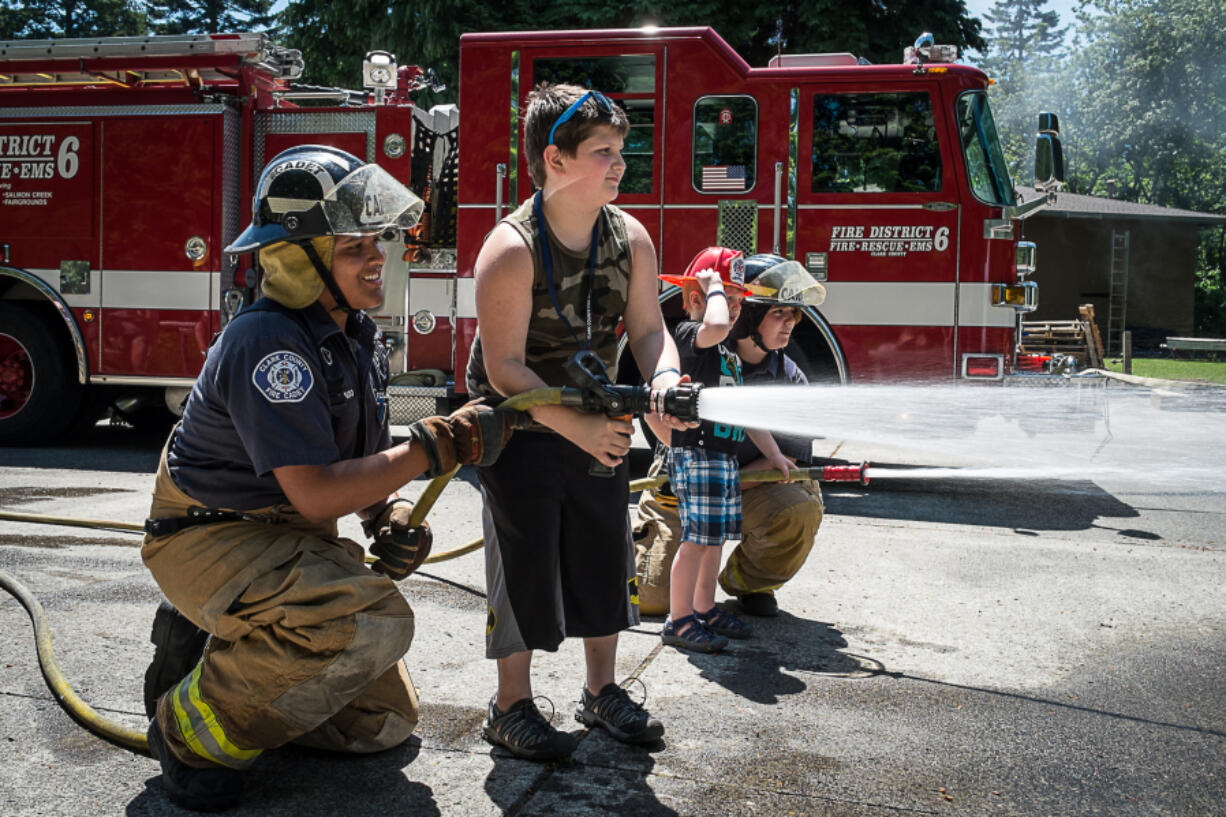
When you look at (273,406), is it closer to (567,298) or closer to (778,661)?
(567,298)

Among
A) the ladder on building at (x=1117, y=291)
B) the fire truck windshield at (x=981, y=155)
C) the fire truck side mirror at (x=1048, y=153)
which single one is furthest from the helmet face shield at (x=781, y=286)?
the ladder on building at (x=1117, y=291)

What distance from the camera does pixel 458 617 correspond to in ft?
14.8

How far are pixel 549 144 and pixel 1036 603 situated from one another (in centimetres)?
320

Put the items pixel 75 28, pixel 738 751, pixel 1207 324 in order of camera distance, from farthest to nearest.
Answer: pixel 75 28 < pixel 1207 324 < pixel 738 751

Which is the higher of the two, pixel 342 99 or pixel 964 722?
pixel 342 99

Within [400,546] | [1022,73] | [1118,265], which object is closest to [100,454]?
[400,546]

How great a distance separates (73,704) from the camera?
315 cm

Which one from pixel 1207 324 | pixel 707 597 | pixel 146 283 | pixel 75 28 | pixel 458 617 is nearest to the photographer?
pixel 707 597

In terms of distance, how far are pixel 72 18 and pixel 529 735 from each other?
4723 cm

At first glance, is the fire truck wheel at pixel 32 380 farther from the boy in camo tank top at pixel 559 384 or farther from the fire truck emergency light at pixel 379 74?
the boy in camo tank top at pixel 559 384

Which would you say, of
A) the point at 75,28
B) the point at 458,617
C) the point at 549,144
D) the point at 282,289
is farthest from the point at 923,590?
the point at 75,28

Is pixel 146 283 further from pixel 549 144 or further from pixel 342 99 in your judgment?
pixel 549 144

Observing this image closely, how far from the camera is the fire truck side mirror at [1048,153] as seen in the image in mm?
7051

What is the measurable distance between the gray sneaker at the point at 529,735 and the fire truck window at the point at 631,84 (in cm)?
545
